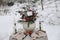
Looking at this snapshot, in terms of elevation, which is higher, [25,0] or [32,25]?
[25,0]

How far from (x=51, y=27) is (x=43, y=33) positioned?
12 centimetres

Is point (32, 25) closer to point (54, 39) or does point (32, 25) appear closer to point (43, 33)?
point (43, 33)

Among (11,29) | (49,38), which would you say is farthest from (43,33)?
(11,29)

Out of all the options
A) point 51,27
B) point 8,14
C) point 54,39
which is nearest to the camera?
point 54,39

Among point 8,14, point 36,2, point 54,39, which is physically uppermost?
point 36,2

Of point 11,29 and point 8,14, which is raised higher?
point 8,14

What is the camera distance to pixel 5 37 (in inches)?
63.2

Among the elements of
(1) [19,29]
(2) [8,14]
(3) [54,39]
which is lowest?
(3) [54,39]

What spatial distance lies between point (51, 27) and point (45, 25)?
70 millimetres

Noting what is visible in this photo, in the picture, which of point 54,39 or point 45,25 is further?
point 45,25

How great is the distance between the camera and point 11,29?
65.2 inches

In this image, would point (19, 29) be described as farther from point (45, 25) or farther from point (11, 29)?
point (45, 25)

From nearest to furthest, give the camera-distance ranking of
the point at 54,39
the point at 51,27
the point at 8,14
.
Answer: the point at 54,39 → the point at 51,27 → the point at 8,14

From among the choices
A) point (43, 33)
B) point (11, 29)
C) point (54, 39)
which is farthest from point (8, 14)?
point (54, 39)
